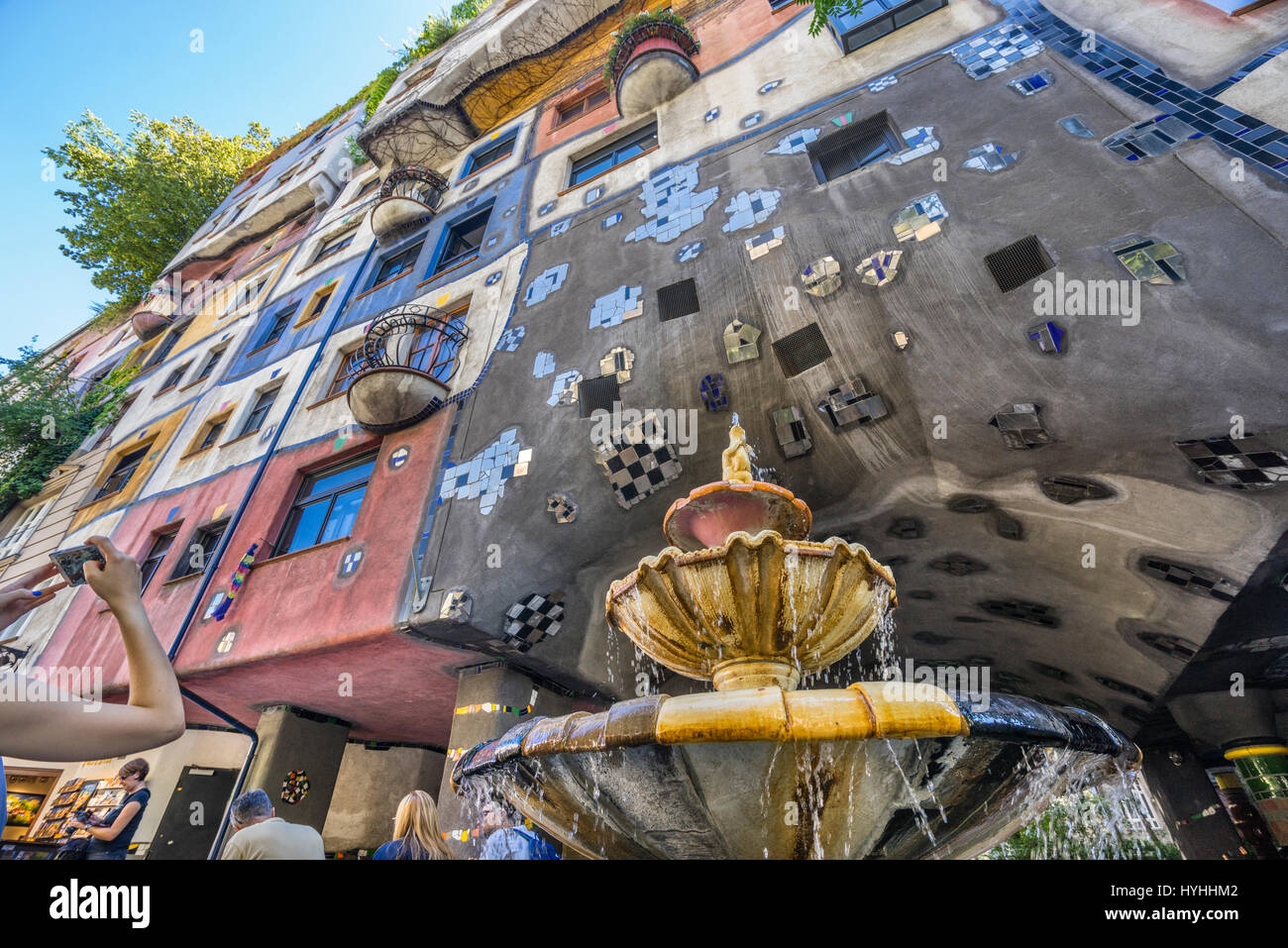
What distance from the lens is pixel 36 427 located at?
14.0 m

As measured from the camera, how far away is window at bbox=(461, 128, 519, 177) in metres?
12.6

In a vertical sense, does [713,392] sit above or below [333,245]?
below

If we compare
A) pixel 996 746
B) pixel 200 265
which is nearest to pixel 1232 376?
pixel 996 746

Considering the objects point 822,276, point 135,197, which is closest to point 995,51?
point 822,276

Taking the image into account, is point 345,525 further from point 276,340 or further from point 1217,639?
point 1217,639

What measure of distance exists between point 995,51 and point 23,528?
20.2 m

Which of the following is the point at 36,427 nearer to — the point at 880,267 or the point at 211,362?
the point at 211,362

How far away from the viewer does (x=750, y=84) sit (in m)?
8.16

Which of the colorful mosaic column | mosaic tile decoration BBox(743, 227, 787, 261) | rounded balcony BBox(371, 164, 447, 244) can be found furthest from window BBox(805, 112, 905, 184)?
the colorful mosaic column

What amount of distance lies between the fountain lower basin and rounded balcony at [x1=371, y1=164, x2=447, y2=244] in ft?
38.8

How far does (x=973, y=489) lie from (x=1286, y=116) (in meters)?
3.28

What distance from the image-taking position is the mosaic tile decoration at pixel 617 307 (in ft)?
21.5

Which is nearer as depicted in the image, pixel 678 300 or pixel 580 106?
pixel 678 300

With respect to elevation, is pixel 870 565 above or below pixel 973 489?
above
